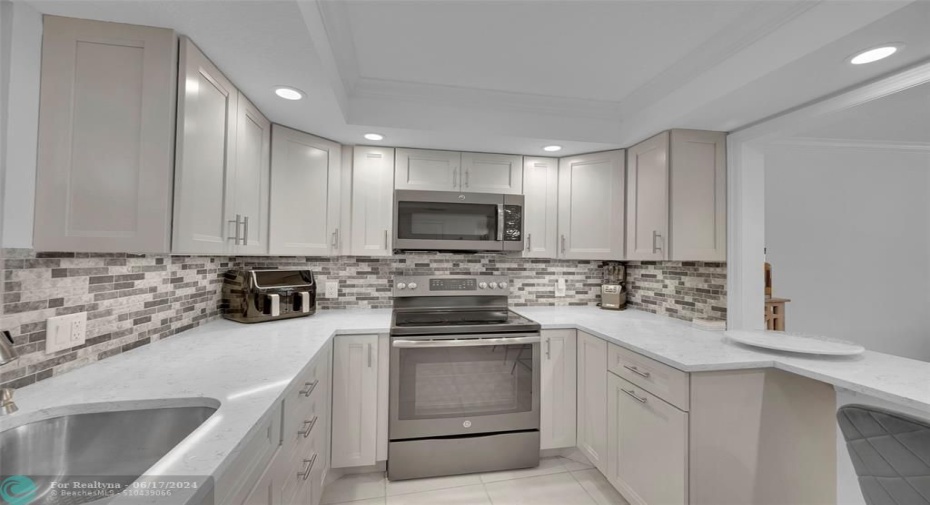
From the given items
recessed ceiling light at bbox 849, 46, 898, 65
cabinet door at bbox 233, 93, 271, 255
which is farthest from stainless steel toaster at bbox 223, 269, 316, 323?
recessed ceiling light at bbox 849, 46, 898, 65

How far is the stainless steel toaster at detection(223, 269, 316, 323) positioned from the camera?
2.03 metres

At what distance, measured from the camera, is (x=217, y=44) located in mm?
1293

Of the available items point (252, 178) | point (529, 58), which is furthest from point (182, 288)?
point (529, 58)

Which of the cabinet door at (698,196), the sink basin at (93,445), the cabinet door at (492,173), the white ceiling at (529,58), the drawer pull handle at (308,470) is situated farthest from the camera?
the cabinet door at (492,173)

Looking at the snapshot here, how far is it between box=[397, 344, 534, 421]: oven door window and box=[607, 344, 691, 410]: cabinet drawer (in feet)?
1.64

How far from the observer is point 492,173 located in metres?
2.58

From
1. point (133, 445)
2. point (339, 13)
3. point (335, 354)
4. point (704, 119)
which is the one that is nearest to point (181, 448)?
point (133, 445)

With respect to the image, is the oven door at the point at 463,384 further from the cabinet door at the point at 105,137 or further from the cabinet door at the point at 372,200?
the cabinet door at the point at 105,137

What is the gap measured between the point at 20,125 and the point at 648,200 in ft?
9.14

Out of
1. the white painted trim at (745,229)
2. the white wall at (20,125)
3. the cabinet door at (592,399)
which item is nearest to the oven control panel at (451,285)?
the cabinet door at (592,399)

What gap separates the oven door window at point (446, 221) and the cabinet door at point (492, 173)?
0.54 feet

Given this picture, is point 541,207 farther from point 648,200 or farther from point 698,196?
point 698,196

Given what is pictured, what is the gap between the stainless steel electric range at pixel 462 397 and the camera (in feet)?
6.75

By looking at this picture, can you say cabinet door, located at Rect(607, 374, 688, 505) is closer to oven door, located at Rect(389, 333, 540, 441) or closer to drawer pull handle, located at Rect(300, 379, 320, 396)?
oven door, located at Rect(389, 333, 540, 441)
